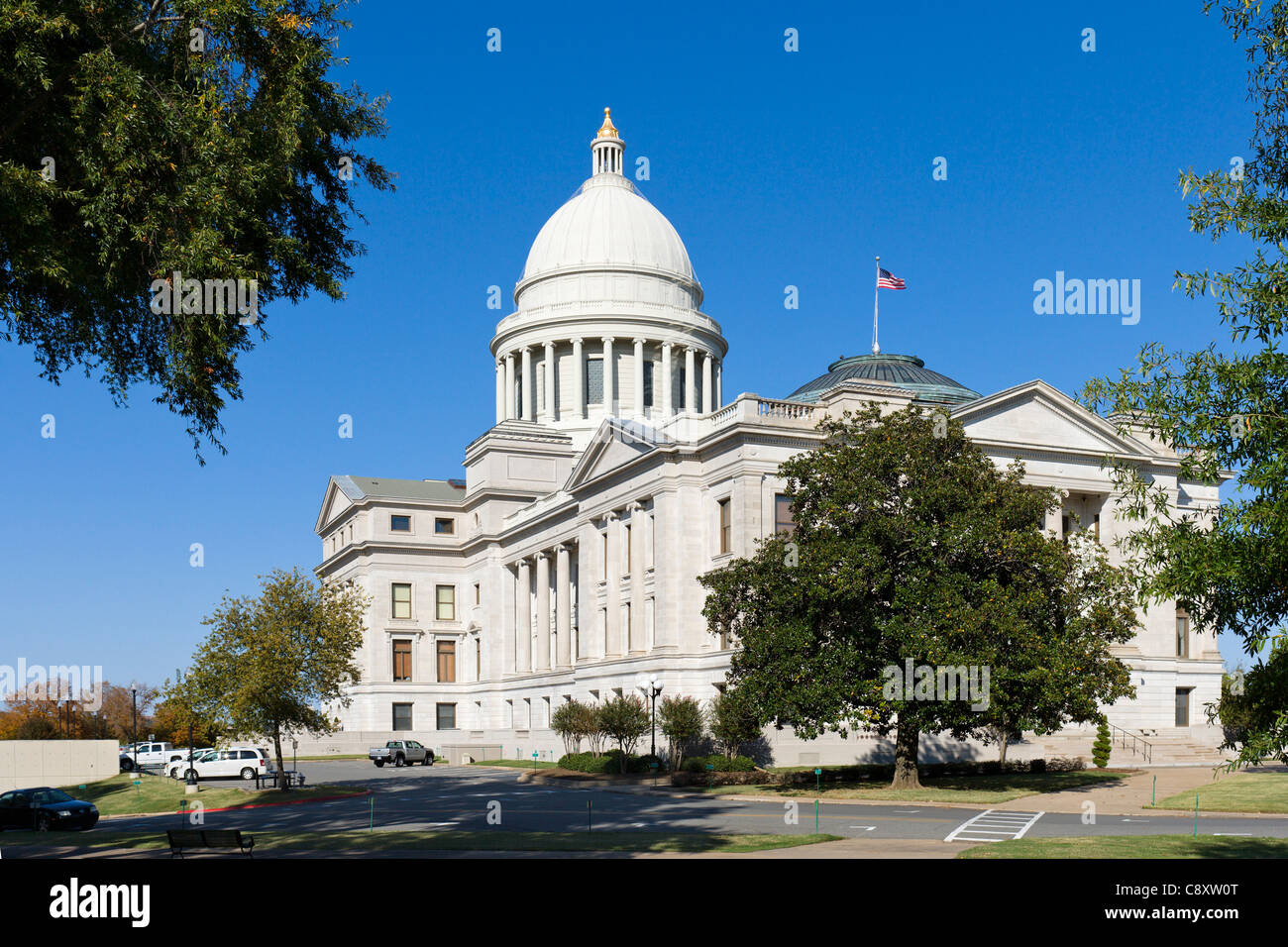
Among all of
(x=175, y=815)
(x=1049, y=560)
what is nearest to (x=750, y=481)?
(x=1049, y=560)

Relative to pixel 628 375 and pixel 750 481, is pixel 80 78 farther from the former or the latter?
pixel 628 375

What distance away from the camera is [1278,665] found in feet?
44.5

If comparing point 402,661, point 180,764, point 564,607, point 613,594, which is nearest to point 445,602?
point 402,661

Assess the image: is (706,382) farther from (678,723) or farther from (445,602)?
(678,723)

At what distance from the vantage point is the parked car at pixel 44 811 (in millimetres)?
35938

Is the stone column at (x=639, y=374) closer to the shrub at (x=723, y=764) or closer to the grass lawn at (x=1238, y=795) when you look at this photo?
the shrub at (x=723, y=764)

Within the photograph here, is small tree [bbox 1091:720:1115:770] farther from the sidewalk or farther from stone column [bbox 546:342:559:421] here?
stone column [bbox 546:342:559:421]

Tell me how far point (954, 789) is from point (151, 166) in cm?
3178

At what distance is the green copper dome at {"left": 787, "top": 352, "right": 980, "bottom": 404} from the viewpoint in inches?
2911

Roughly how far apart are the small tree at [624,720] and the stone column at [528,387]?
4999 centimetres

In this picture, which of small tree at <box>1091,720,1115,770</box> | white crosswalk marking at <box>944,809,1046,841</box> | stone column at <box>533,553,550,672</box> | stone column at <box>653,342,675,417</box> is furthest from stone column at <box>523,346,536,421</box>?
white crosswalk marking at <box>944,809,1046,841</box>

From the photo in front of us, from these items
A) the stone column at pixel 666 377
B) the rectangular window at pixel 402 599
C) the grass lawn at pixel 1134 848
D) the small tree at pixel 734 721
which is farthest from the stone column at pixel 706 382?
the grass lawn at pixel 1134 848

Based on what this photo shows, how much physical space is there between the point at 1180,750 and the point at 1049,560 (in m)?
22.8

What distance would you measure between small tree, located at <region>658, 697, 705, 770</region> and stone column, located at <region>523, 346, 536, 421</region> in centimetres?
5225
